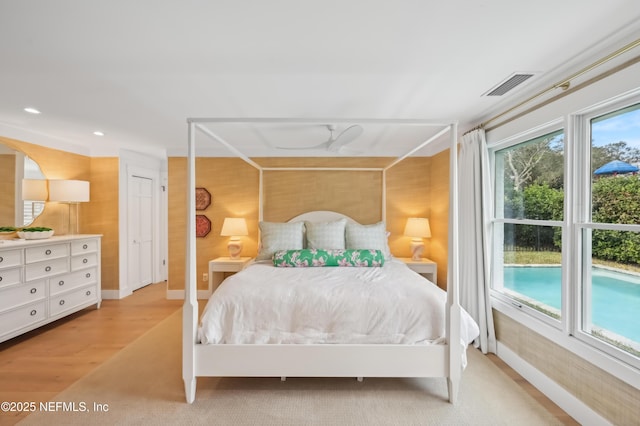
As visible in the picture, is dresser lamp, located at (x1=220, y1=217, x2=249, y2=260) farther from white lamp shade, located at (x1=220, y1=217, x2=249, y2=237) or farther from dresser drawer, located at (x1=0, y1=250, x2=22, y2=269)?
dresser drawer, located at (x1=0, y1=250, x2=22, y2=269)

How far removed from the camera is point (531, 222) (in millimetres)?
2598

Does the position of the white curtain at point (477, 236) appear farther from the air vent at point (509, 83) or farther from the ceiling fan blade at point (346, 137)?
the ceiling fan blade at point (346, 137)

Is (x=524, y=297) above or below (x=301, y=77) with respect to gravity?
below

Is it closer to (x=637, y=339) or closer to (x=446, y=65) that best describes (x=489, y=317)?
(x=637, y=339)

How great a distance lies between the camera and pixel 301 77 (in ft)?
7.29

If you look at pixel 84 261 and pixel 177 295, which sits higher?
pixel 84 261

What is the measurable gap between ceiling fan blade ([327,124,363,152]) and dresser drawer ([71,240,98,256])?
10.6ft

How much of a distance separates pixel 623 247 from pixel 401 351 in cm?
145

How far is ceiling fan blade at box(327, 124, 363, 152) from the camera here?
289cm

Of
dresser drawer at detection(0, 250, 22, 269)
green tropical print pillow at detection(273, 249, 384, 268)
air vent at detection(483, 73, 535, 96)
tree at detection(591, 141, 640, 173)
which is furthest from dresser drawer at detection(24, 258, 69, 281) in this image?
tree at detection(591, 141, 640, 173)

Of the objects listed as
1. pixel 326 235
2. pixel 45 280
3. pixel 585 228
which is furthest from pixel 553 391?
pixel 45 280

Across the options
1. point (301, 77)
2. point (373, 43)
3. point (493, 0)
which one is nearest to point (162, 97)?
point (301, 77)

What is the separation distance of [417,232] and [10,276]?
4346 millimetres

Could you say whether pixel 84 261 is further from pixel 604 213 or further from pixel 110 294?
pixel 604 213
